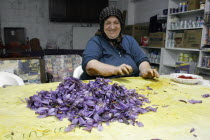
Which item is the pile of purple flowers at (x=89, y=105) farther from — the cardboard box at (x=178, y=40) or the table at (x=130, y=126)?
the cardboard box at (x=178, y=40)

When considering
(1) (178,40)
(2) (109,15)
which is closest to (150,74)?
(2) (109,15)

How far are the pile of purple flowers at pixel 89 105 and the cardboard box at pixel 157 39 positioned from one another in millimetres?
3381

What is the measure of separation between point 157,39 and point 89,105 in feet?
12.7

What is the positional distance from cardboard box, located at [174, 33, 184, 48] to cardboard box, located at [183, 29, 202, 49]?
9 cm

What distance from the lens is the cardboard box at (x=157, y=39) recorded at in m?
4.18

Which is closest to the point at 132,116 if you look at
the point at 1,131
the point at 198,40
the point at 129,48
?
the point at 1,131

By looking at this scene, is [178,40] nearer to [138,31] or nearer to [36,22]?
[138,31]

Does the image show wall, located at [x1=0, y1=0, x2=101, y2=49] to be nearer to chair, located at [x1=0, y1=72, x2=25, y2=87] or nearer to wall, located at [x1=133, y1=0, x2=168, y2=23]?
wall, located at [x1=133, y1=0, x2=168, y2=23]

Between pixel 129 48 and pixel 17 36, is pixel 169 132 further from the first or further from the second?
pixel 17 36

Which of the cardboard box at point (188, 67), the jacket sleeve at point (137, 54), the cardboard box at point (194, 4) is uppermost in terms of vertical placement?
the cardboard box at point (194, 4)

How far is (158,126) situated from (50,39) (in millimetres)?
6690

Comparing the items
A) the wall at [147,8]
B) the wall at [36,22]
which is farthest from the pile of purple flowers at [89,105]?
the wall at [36,22]

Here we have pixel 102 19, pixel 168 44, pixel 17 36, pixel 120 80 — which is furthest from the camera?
pixel 17 36

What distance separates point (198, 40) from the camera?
324 cm
